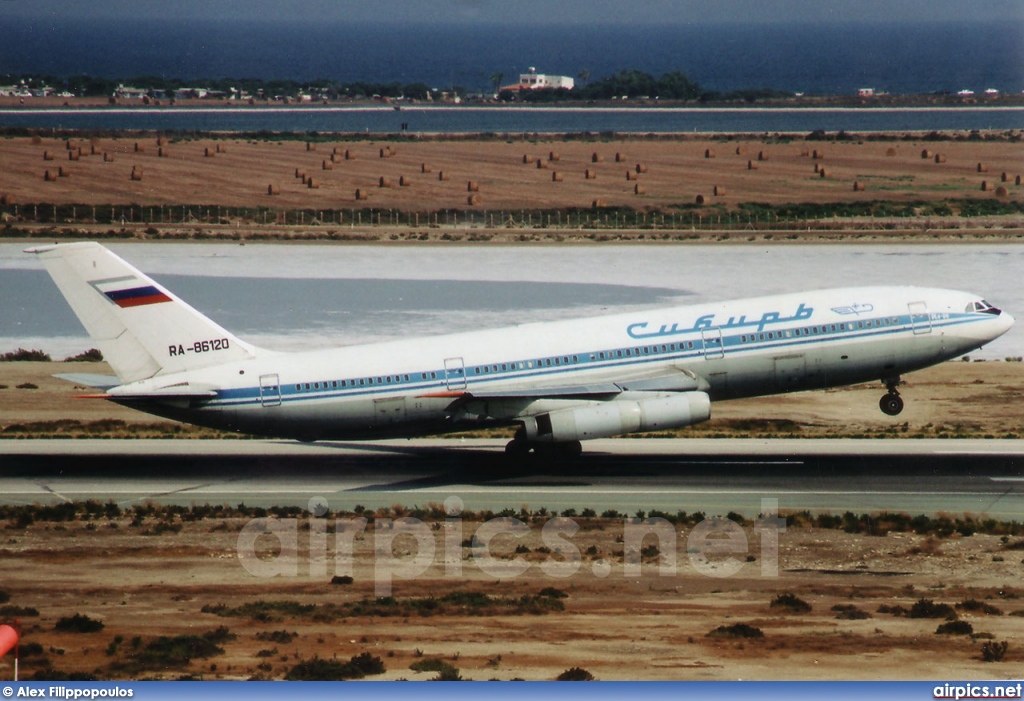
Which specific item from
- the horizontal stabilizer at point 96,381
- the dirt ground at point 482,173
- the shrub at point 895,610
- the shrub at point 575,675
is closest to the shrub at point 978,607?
the shrub at point 895,610

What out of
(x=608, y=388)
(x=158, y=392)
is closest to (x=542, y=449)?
(x=608, y=388)

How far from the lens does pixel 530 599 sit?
37281 millimetres

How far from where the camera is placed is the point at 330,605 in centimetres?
3703

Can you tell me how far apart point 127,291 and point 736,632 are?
2917 cm

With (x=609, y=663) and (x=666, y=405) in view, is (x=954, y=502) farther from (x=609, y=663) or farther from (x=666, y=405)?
(x=609, y=663)

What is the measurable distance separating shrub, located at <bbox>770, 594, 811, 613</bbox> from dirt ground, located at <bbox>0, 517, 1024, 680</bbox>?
8.8 inches

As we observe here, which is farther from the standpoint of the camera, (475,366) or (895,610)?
(475,366)

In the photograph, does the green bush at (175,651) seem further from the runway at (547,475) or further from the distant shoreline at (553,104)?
the distant shoreline at (553,104)

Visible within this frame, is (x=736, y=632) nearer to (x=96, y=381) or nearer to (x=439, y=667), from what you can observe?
(x=439, y=667)

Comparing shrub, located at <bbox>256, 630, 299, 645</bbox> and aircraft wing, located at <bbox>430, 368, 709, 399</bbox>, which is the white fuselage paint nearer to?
aircraft wing, located at <bbox>430, 368, 709, 399</bbox>

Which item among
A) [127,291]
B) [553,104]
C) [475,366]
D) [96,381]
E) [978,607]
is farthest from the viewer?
[553,104]

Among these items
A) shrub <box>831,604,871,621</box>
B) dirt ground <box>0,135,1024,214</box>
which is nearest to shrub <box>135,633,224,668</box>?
shrub <box>831,604,871,621</box>

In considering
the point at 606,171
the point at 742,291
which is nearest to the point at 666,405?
the point at 742,291

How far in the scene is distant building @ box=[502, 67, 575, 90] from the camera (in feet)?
551
